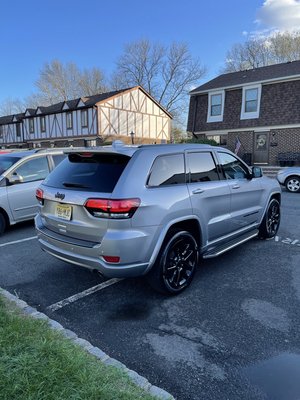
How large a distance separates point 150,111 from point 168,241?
110 ft

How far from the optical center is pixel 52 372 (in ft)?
6.93

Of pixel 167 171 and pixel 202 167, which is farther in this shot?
pixel 202 167

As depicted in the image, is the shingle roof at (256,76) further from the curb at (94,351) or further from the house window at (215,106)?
the curb at (94,351)

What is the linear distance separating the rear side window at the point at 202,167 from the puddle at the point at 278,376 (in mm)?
2157

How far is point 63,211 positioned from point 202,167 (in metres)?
1.93

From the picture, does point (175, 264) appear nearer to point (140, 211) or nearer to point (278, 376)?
point (140, 211)

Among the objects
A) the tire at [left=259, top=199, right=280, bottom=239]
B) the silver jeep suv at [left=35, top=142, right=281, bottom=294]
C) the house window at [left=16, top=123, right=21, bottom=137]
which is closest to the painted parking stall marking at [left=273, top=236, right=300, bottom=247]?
the tire at [left=259, top=199, right=280, bottom=239]

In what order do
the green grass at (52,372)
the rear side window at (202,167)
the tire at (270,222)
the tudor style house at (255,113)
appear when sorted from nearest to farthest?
the green grass at (52,372) → the rear side window at (202,167) → the tire at (270,222) → the tudor style house at (255,113)

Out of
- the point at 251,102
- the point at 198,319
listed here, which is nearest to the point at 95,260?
the point at 198,319

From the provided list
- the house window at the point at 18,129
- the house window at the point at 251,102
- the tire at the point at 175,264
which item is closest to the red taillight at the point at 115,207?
the tire at the point at 175,264

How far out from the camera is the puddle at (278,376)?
2.25 metres

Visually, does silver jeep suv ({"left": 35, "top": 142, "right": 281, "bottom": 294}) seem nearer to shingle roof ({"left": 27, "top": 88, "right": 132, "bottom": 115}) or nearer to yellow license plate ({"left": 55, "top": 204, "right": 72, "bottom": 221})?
yellow license plate ({"left": 55, "top": 204, "right": 72, "bottom": 221})

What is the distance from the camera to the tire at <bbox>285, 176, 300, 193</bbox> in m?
12.0

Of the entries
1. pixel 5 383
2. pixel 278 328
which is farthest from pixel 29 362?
pixel 278 328
